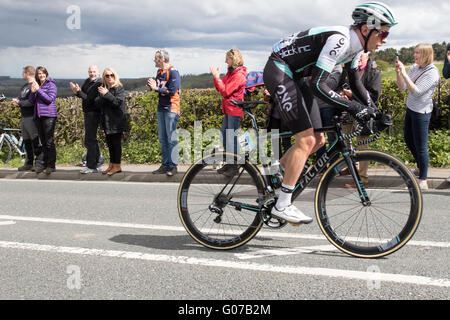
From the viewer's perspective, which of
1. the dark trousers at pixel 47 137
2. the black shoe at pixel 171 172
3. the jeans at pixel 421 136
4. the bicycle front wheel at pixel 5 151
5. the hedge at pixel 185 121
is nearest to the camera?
the jeans at pixel 421 136

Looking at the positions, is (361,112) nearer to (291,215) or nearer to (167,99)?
(291,215)

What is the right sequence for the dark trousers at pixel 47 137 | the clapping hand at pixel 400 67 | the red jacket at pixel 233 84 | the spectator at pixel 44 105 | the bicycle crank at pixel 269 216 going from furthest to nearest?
the dark trousers at pixel 47 137, the spectator at pixel 44 105, the red jacket at pixel 233 84, the clapping hand at pixel 400 67, the bicycle crank at pixel 269 216

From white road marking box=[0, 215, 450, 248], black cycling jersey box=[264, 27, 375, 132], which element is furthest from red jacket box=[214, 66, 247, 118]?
black cycling jersey box=[264, 27, 375, 132]

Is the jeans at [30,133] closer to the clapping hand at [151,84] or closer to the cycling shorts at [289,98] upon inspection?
the clapping hand at [151,84]

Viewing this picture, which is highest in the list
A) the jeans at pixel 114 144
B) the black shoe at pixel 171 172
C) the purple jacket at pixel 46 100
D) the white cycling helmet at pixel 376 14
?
the white cycling helmet at pixel 376 14

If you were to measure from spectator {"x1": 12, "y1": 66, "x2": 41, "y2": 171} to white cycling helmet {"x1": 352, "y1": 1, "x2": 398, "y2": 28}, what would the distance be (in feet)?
26.9

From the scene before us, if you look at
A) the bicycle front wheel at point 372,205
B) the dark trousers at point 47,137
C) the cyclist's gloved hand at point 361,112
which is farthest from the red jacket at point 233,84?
the cyclist's gloved hand at point 361,112

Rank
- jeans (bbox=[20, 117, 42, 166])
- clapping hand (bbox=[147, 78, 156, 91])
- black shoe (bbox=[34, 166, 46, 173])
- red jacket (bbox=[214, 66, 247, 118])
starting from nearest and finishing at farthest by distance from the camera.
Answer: red jacket (bbox=[214, 66, 247, 118])
clapping hand (bbox=[147, 78, 156, 91])
black shoe (bbox=[34, 166, 46, 173])
jeans (bbox=[20, 117, 42, 166])

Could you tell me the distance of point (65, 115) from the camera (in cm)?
1426

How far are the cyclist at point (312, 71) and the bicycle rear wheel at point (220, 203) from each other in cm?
31

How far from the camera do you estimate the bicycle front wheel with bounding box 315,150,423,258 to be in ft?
13.5

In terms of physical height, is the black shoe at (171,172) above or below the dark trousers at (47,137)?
below

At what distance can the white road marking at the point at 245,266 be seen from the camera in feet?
12.4

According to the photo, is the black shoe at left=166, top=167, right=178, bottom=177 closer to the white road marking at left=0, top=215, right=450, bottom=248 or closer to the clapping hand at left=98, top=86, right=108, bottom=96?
the clapping hand at left=98, top=86, right=108, bottom=96
